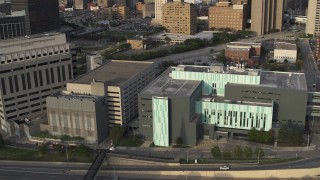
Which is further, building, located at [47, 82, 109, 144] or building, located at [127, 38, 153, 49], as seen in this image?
building, located at [127, 38, 153, 49]

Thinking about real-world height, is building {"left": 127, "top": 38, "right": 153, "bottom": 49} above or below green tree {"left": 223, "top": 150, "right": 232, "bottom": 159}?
above

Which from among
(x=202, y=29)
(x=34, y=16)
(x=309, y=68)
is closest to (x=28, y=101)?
(x=309, y=68)

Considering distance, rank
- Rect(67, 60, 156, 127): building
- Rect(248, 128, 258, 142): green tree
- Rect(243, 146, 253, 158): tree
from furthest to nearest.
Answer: Rect(67, 60, 156, 127): building < Rect(248, 128, 258, 142): green tree < Rect(243, 146, 253, 158): tree

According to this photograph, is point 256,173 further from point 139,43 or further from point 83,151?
point 139,43

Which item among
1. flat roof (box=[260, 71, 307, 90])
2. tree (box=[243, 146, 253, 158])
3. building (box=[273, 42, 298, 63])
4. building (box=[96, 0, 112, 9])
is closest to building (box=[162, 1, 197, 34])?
building (box=[273, 42, 298, 63])

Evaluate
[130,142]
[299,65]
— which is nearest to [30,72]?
[130,142]

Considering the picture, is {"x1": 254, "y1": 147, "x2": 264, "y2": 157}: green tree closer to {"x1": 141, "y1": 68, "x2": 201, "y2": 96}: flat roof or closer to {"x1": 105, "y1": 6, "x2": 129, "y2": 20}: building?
{"x1": 141, "y1": 68, "x2": 201, "y2": 96}: flat roof

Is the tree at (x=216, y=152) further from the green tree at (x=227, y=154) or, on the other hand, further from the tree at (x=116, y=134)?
the tree at (x=116, y=134)
